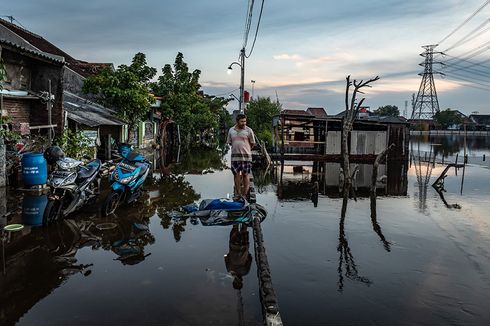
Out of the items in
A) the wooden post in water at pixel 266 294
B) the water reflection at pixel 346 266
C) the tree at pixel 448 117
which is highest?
the tree at pixel 448 117

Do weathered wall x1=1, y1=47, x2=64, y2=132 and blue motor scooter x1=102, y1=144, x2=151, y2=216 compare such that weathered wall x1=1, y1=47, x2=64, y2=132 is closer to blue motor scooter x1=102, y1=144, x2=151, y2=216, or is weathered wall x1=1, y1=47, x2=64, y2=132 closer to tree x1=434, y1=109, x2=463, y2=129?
blue motor scooter x1=102, y1=144, x2=151, y2=216

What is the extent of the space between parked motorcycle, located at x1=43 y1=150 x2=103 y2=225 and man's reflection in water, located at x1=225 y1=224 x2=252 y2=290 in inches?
126

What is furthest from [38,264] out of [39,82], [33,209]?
[39,82]

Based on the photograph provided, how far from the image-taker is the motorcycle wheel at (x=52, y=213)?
23.4 ft

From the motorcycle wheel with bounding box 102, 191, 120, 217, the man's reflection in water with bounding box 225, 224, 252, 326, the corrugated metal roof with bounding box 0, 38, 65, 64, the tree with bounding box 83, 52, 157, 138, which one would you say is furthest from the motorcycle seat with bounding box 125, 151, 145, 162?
the tree with bounding box 83, 52, 157, 138

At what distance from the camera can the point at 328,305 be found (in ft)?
14.4

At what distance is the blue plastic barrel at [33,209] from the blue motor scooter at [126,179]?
1.24 m

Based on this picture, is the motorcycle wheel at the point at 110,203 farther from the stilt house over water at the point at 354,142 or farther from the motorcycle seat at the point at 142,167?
the stilt house over water at the point at 354,142

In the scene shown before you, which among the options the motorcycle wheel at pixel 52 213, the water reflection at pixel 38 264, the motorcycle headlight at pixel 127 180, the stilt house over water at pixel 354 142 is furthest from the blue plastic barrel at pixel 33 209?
the stilt house over water at pixel 354 142

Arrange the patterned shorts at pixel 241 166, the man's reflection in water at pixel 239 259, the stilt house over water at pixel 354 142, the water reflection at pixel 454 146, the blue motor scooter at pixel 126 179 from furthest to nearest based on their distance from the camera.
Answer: the water reflection at pixel 454 146 → the stilt house over water at pixel 354 142 → the patterned shorts at pixel 241 166 → the blue motor scooter at pixel 126 179 → the man's reflection in water at pixel 239 259

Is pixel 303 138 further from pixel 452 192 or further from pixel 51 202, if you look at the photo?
pixel 51 202

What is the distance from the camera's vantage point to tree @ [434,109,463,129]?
100m

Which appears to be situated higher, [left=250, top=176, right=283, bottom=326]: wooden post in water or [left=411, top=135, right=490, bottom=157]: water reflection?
[left=411, top=135, right=490, bottom=157]: water reflection

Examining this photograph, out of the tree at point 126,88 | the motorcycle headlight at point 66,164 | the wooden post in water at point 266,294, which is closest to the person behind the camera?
the wooden post in water at point 266,294
